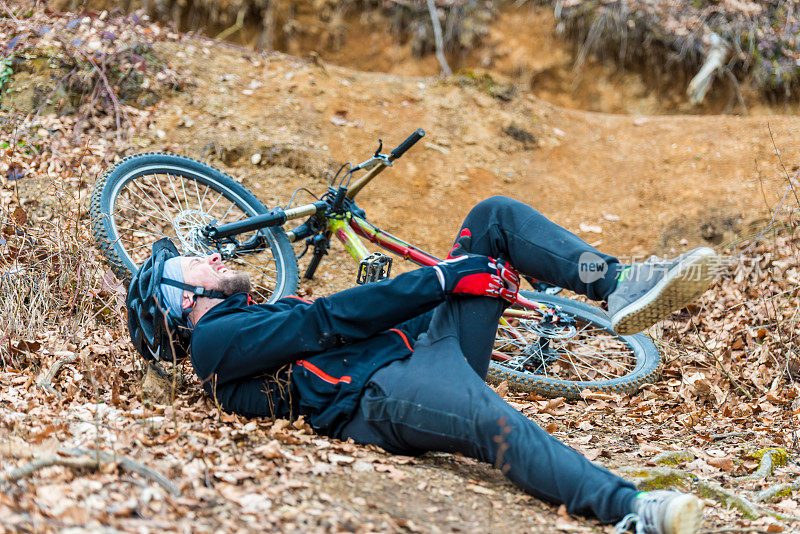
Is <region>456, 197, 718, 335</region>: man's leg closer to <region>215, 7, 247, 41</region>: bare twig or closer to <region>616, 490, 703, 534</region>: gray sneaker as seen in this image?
<region>616, 490, 703, 534</region>: gray sneaker

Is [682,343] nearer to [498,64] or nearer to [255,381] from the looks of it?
[255,381]

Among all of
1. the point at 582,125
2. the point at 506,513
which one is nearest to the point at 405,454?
the point at 506,513

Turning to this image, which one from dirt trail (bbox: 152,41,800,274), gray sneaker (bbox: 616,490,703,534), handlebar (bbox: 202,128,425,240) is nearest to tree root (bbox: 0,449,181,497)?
gray sneaker (bbox: 616,490,703,534)

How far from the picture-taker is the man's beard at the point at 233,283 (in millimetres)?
3219

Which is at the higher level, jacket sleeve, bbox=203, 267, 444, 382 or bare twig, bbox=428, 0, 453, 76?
bare twig, bbox=428, 0, 453, 76

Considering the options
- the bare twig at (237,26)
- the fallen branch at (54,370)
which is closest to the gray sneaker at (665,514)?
the fallen branch at (54,370)

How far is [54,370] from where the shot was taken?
3666 millimetres

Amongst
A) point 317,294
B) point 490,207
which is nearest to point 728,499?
point 490,207

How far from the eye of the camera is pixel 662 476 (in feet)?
9.91

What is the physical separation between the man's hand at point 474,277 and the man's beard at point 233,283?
947 mm

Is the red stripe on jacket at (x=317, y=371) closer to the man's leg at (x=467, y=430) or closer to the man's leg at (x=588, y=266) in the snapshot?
the man's leg at (x=467, y=430)

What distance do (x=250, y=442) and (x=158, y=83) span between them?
5.03 metres

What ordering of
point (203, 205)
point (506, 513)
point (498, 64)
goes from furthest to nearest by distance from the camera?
point (498, 64), point (203, 205), point (506, 513)

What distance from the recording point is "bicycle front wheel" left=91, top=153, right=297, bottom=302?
169 inches
